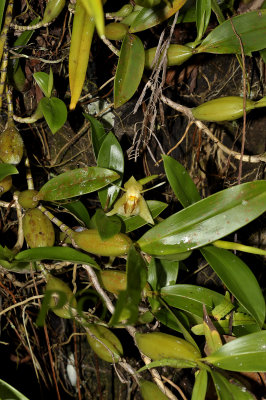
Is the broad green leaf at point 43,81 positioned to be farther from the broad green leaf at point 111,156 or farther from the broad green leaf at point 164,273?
the broad green leaf at point 164,273

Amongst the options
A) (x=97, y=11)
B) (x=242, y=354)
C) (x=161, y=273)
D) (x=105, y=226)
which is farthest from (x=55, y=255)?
(x=97, y=11)

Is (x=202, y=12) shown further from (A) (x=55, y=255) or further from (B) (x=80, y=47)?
(A) (x=55, y=255)

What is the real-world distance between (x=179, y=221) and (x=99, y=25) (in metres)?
0.43

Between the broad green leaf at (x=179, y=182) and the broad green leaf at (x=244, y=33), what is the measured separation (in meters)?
0.26

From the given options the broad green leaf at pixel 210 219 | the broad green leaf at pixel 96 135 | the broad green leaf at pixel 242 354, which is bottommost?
the broad green leaf at pixel 242 354

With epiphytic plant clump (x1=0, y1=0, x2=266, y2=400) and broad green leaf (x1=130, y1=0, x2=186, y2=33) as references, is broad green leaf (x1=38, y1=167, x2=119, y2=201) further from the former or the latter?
broad green leaf (x1=130, y1=0, x2=186, y2=33)

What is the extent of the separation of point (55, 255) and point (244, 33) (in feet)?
1.88

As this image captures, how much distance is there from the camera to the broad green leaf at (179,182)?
81 cm

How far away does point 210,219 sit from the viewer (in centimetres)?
74

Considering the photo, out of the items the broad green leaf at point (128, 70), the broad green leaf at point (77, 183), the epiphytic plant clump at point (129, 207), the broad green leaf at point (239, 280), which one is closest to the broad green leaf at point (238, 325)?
the epiphytic plant clump at point (129, 207)

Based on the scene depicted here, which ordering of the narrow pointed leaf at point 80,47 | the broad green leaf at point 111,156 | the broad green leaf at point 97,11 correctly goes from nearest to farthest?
the broad green leaf at point 97,11, the narrow pointed leaf at point 80,47, the broad green leaf at point 111,156

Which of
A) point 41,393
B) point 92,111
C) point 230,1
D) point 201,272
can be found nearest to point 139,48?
point 92,111

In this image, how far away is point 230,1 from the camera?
1081 mm

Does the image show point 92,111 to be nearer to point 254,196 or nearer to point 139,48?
point 139,48
